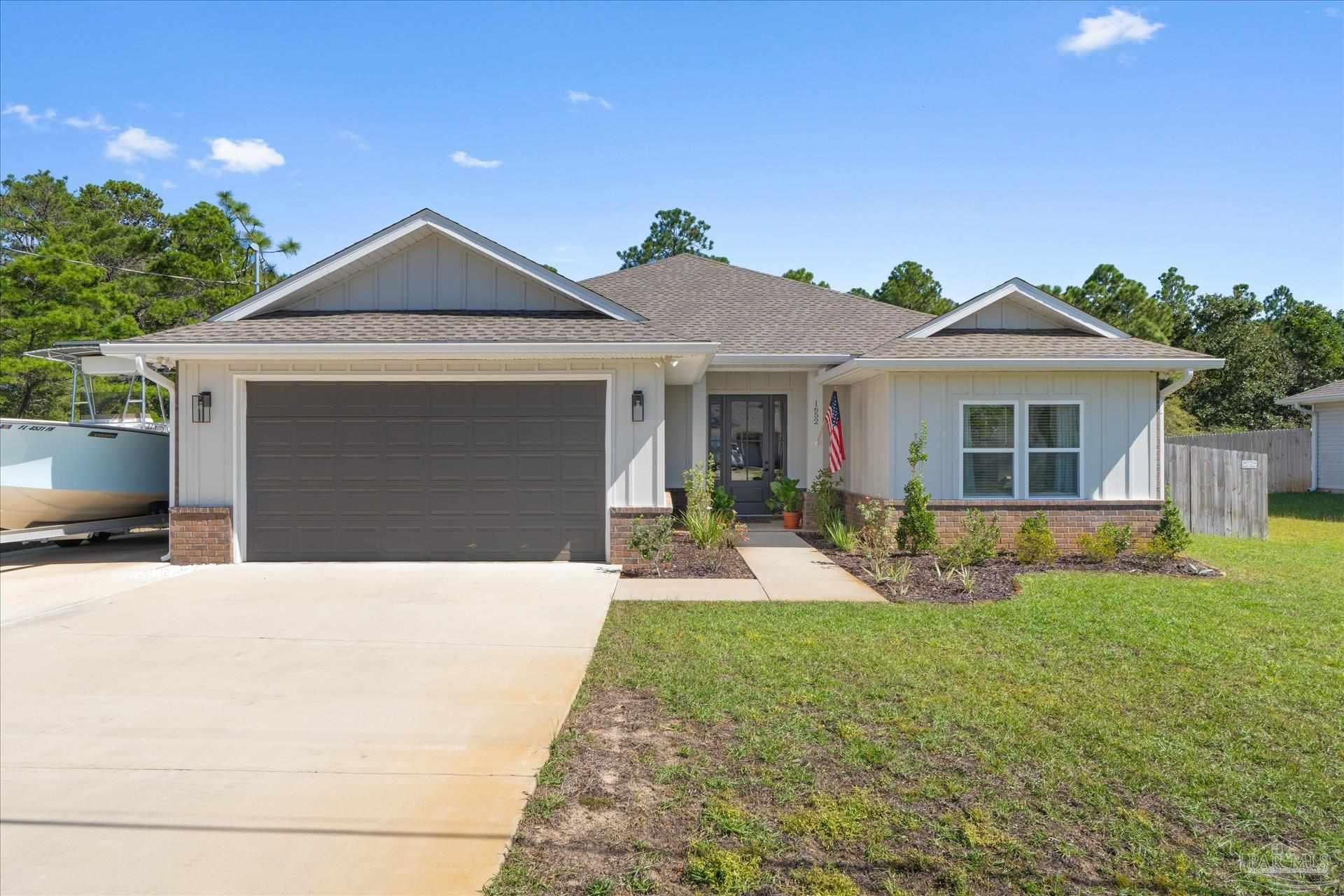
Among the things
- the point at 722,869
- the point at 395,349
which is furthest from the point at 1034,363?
the point at 722,869

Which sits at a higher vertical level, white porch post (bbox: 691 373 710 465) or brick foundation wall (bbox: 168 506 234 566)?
white porch post (bbox: 691 373 710 465)

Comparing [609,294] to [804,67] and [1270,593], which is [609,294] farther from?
[1270,593]

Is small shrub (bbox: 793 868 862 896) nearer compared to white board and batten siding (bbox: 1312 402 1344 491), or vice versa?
small shrub (bbox: 793 868 862 896)

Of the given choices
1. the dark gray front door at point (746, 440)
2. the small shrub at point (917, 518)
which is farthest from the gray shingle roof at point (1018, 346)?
the dark gray front door at point (746, 440)

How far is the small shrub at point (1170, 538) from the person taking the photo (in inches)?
395

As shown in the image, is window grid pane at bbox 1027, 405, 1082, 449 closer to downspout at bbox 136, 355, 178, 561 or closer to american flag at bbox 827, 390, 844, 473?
american flag at bbox 827, 390, 844, 473

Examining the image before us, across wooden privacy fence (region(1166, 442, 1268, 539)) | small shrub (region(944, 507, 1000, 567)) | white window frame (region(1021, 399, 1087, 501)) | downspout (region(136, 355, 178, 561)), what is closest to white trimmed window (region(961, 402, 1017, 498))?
white window frame (region(1021, 399, 1087, 501))

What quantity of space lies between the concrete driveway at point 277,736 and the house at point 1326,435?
76.6ft

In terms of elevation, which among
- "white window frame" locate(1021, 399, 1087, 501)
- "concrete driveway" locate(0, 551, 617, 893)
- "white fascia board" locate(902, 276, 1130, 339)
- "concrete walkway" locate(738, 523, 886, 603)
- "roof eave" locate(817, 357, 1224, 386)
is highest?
"white fascia board" locate(902, 276, 1130, 339)

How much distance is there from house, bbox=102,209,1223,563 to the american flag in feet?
3.72

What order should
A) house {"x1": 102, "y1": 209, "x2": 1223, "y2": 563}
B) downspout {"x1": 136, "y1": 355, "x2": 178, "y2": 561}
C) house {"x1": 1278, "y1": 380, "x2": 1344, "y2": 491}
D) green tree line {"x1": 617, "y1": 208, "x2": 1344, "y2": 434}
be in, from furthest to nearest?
green tree line {"x1": 617, "y1": 208, "x2": 1344, "y2": 434} < house {"x1": 1278, "y1": 380, "x2": 1344, "y2": 491} < house {"x1": 102, "y1": 209, "x2": 1223, "y2": 563} < downspout {"x1": 136, "y1": 355, "x2": 178, "y2": 561}

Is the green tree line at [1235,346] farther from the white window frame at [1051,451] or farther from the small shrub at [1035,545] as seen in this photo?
the small shrub at [1035,545]

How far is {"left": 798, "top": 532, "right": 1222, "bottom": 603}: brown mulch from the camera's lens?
26.9 ft

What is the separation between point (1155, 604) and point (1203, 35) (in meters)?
7.03
